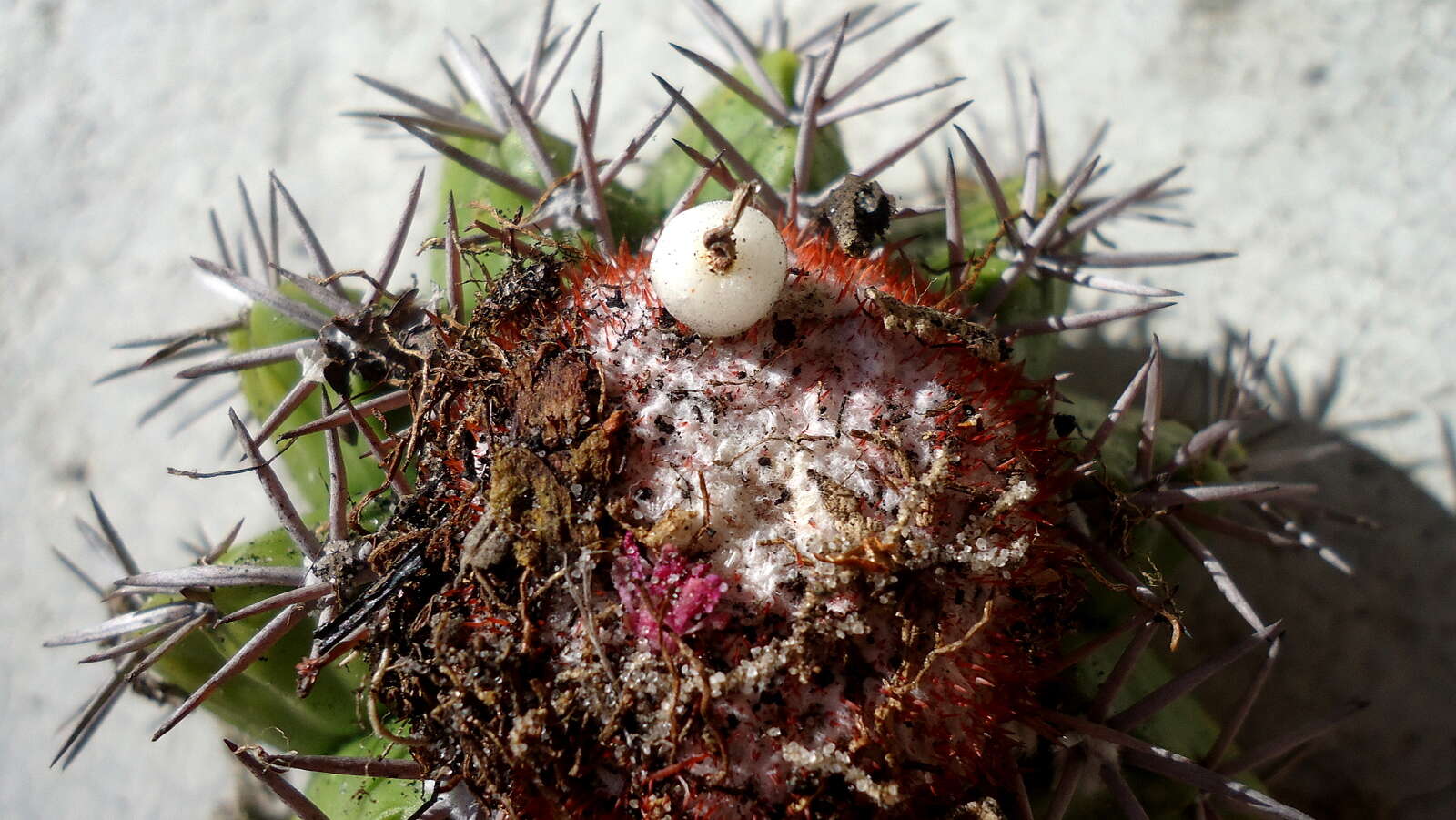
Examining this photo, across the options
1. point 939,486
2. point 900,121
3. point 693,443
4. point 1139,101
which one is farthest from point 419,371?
point 1139,101

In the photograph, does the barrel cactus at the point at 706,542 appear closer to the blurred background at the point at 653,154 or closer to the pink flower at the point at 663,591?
the pink flower at the point at 663,591

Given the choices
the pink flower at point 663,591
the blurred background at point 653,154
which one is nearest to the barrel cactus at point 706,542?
the pink flower at point 663,591

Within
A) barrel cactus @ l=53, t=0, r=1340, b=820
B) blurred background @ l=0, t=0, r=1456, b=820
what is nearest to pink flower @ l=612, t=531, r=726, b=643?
barrel cactus @ l=53, t=0, r=1340, b=820

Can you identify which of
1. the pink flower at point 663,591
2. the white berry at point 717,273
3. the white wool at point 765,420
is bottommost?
the pink flower at point 663,591

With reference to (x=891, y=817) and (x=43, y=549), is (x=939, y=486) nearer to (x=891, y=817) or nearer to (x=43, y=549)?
(x=891, y=817)

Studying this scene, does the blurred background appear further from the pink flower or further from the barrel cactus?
the pink flower

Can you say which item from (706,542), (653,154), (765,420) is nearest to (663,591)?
(706,542)
